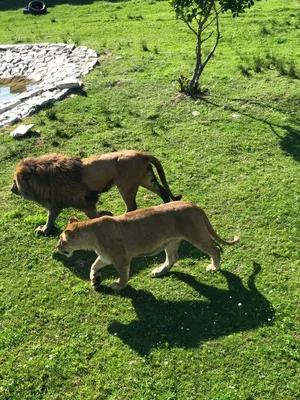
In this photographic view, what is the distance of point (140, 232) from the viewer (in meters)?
6.31

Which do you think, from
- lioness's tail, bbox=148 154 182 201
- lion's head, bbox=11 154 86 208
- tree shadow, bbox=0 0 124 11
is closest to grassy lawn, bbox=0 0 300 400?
lioness's tail, bbox=148 154 182 201

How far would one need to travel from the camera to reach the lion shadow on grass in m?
5.93

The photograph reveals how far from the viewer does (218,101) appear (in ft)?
39.5

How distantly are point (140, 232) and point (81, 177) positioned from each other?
5.65ft

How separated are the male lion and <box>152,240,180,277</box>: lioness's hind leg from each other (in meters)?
1.18

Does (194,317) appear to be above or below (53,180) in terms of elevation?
below

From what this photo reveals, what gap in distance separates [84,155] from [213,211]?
3.43 m

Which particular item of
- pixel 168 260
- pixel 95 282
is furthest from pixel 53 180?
pixel 168 260

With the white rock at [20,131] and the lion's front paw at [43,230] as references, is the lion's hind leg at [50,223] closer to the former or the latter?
the lion's front paw at [43,230]

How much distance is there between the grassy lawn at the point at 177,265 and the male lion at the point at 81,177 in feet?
2.79

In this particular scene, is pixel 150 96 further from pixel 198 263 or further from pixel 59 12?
pixel 59 12

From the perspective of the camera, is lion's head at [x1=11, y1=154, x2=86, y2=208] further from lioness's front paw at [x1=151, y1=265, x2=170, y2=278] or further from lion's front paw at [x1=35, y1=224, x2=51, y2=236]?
lioness's front paw at [x1=151, y1=265, x2=170, y2=278]

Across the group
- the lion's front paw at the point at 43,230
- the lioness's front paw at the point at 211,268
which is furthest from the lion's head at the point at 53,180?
the lioness's front paw at the point at 211,268

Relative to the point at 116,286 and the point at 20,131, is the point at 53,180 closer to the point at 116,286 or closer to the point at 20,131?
the point at 116,286
